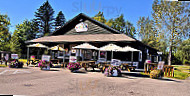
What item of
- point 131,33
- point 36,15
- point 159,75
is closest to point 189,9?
point 159,75

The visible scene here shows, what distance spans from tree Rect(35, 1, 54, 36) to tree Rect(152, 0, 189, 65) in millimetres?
35230

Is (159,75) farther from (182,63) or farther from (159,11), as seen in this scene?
(182,63)

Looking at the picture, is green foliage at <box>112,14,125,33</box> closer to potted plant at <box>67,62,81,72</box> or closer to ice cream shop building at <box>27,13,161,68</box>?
ice cream shop building at <box>27,13,161,68</box>

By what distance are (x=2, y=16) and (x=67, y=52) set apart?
16960 mm

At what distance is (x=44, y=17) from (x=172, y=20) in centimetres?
3832

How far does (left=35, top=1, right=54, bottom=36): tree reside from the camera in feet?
171

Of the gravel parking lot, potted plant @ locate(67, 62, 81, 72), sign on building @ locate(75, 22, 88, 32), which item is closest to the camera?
the gravel parking lot

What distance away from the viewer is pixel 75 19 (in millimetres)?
22578

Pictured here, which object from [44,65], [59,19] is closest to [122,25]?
[59,19]

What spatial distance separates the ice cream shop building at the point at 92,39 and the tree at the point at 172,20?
788cm

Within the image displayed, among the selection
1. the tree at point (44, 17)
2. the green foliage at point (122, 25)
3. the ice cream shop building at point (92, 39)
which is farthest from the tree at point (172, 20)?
the tree at point (44, 17)

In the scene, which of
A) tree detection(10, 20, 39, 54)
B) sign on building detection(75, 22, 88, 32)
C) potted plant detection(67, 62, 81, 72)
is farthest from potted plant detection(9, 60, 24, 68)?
tree detection(10, 20, 39, 54)

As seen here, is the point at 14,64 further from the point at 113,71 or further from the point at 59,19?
the point at 59,19

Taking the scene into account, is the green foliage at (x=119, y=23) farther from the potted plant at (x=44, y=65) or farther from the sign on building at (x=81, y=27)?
the potted plant at (x=44, y=65)
